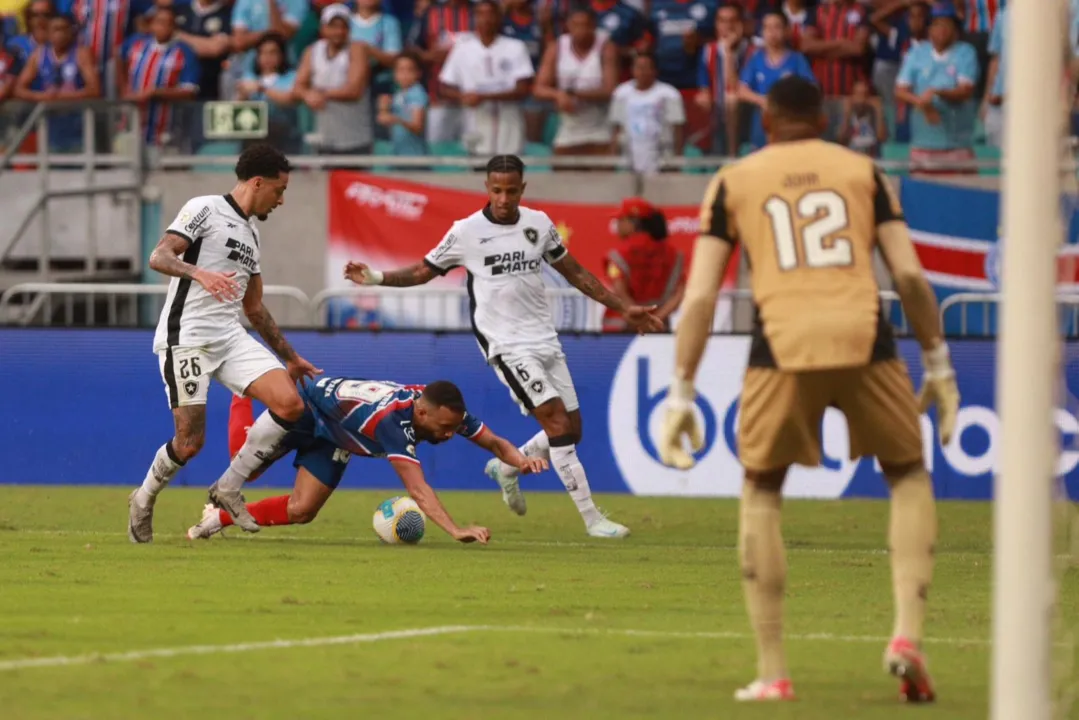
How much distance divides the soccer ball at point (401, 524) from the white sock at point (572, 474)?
1106mm

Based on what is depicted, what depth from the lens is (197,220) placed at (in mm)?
12523

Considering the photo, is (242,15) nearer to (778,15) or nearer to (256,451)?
(778,15)

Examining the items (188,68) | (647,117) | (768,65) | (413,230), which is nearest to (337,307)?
(413,230)

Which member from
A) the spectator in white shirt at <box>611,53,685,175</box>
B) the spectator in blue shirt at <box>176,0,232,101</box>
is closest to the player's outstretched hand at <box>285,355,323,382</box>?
the spectator in white shirt at <box>611,53,685,175</box>

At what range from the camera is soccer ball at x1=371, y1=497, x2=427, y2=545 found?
13156 mm

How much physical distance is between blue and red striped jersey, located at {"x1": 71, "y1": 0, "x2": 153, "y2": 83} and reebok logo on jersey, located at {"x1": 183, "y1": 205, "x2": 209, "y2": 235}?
10014 mm

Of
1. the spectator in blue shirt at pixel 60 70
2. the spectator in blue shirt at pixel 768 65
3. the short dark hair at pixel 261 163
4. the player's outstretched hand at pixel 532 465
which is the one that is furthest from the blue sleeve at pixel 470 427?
the spectator in blue shirt at pixel 60 70

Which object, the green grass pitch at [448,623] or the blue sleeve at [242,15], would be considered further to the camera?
the blue sleeve at [242,15]

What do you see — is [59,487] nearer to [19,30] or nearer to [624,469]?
[624,469]

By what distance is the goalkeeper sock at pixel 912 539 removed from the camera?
281 inches

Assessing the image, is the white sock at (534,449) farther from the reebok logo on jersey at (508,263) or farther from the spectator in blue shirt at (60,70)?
the spectator in blue shirt at (60,70)

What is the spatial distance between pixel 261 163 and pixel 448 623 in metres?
4.50

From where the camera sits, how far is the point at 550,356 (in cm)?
1405

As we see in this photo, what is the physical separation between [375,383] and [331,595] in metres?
3.12
